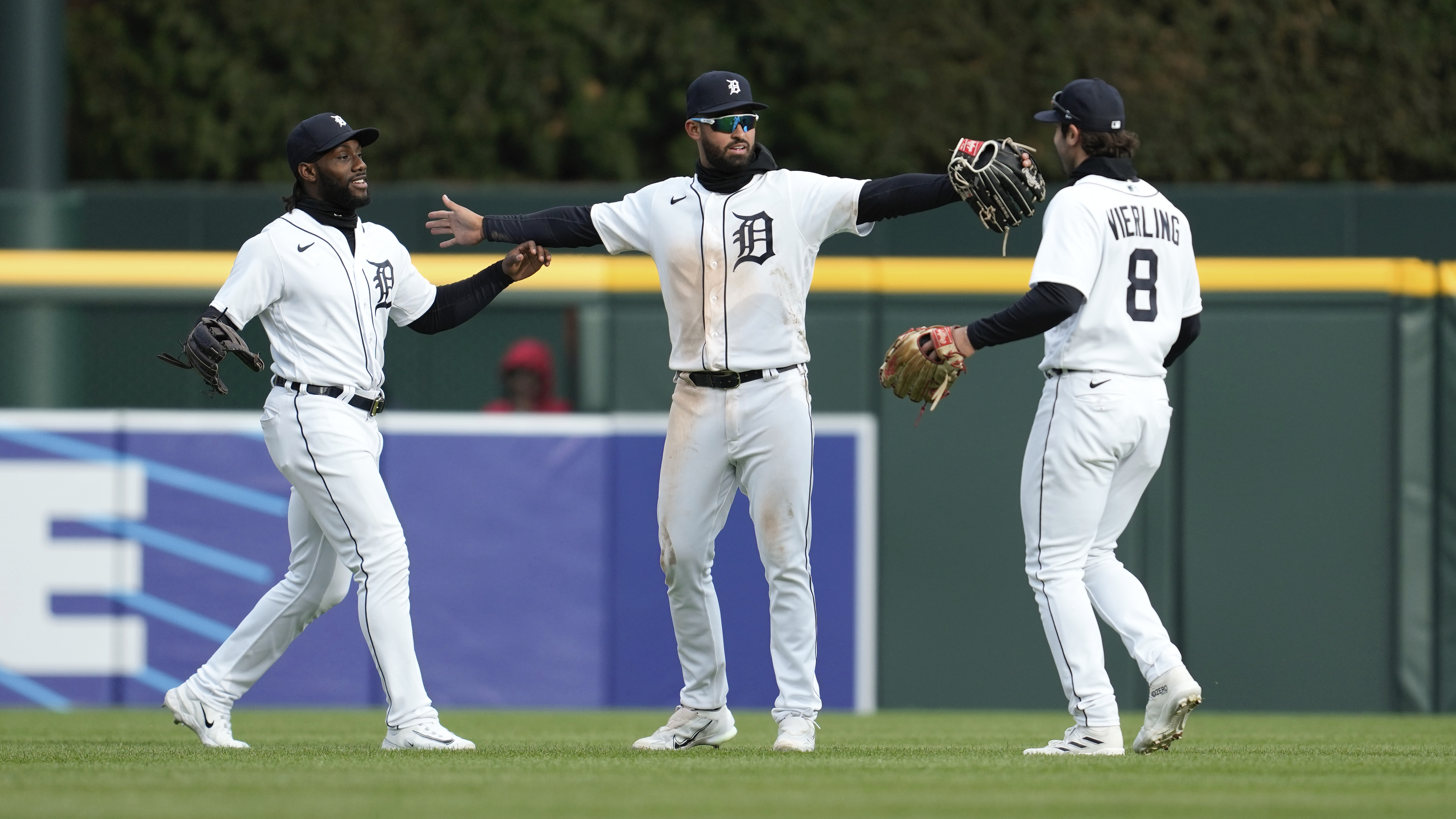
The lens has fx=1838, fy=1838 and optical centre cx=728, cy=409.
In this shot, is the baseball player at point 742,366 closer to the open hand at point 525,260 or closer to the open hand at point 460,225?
the open hand at point 525,260

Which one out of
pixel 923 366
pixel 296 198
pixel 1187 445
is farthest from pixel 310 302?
pixel 1187 445

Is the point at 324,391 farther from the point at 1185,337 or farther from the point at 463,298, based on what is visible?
the point at 1185,337

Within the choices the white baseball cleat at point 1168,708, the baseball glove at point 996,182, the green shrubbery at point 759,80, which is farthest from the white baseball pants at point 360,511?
the green shrubbery at point 759,80

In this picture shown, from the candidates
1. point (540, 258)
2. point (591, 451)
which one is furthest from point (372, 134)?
point (591, 451)

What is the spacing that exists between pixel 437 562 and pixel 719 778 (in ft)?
12.4

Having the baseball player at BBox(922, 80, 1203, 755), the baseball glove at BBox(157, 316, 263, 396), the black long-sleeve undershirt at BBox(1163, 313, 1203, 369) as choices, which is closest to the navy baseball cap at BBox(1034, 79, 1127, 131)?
the baseball player at BBox(922, 80, 1203, 755)

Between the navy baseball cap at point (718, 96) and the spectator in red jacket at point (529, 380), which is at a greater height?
the navy baseball cap at point (718, 96)

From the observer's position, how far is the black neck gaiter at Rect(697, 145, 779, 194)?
17.8ft

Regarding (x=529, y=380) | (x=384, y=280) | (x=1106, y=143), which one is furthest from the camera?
(x=529, y=380)

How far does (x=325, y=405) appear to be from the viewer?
5.34 metres

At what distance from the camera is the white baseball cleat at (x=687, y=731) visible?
5492 mm

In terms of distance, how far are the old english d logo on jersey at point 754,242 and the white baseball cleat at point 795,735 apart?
1.32m

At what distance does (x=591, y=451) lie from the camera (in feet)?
27.0

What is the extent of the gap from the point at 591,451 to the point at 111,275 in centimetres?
228
